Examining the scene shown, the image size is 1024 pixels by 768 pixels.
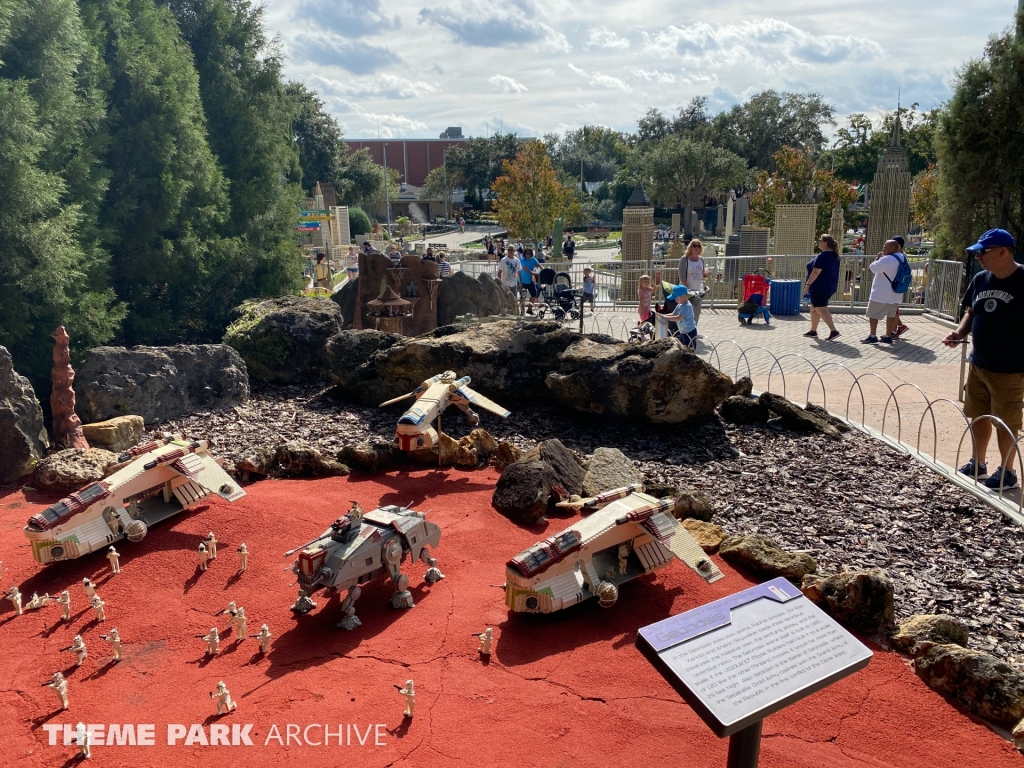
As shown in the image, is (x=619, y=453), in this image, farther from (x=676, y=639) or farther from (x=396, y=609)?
(x=676, y=639)

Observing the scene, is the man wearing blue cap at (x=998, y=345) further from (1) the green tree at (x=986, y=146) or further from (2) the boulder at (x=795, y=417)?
(1) the green tree at (x=986, y=146)

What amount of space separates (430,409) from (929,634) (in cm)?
460

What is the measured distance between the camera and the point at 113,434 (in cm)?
871

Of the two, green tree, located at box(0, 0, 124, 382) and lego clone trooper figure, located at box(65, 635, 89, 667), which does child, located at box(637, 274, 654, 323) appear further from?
lego clone trooper figure, located at box(65, 635, 89, 667)

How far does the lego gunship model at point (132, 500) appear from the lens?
5711mm

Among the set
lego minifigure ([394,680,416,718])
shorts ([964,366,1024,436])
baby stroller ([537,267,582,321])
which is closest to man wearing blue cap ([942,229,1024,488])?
shorts ([964,366,1024,436])

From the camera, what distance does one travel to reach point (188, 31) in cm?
1561

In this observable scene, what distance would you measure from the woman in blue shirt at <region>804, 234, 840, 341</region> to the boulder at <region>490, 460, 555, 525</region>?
9206 mm

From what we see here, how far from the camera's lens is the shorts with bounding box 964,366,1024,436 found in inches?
280

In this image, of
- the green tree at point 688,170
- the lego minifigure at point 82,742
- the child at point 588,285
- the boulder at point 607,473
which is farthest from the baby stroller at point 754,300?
the green tree at point 688,170

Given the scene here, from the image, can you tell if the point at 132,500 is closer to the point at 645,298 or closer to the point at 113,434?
the point at 113,434

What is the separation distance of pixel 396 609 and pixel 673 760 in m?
2.15

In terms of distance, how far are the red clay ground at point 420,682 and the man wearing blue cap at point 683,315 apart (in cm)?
656

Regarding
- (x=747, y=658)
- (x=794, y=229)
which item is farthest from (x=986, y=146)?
(x=747, y=658)
